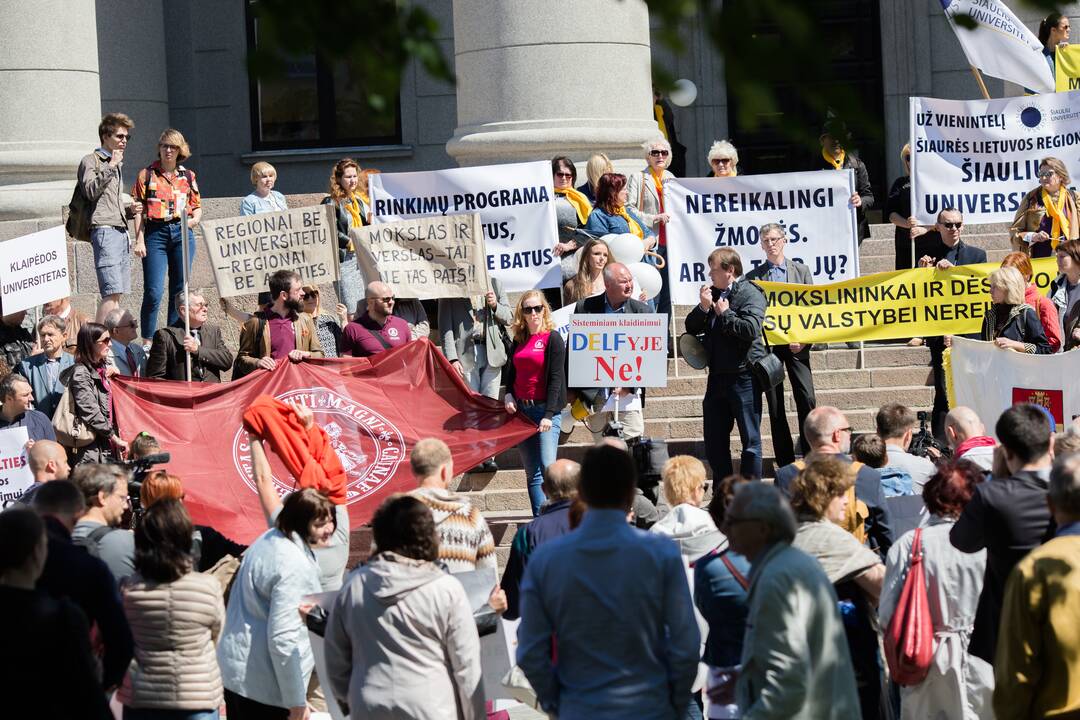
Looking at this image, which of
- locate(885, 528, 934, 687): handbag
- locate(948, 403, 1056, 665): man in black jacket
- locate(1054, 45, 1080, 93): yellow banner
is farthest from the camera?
locate(1054, 45, 1080, 93): yellow banner

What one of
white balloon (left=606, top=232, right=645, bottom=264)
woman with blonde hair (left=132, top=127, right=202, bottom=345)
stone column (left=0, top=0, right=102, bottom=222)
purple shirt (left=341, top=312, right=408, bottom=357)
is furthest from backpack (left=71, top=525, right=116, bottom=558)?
stone column (left=0, top=0, right=102, bottom=222)

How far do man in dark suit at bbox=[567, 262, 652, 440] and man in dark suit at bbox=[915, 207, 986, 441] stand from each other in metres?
2.19

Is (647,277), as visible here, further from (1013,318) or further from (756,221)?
(1013,318)

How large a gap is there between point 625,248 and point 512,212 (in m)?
1.08

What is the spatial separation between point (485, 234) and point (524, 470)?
7.20 ft

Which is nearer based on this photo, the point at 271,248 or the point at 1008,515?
the point at 1008,515

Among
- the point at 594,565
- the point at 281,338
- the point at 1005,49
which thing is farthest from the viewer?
the point at 1005,49

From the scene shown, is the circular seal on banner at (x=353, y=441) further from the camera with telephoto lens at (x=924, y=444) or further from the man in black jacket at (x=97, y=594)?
the man in black jacket at (x=97, y=594)

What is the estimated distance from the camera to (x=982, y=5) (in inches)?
634

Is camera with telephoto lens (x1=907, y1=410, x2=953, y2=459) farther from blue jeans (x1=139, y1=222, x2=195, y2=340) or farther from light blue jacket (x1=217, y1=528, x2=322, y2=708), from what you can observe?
blue jeans (x1=139, y1=222, x2=195, y2=340)

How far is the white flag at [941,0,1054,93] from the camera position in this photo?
16.0 m

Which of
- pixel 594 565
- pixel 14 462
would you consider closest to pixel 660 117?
pixel 14 462

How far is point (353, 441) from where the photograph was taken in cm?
1225

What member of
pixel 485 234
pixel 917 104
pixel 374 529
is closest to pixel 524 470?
pixel 485 234
